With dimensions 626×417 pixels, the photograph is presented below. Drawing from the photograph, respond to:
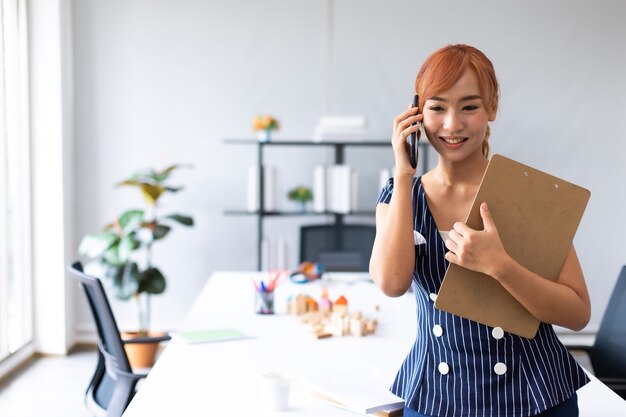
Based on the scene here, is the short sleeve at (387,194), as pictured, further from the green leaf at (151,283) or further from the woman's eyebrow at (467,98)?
the green leaf at (151,283)

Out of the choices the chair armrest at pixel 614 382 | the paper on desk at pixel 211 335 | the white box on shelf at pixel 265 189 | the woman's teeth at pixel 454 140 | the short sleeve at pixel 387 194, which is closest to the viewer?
the woman's teeth at pixel 454 140

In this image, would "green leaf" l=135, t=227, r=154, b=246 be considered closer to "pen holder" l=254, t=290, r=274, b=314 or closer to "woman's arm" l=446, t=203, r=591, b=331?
"pen holder" l=254, t=290, r=274, b=314

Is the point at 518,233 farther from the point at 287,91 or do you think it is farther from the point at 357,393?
the point at 287,91

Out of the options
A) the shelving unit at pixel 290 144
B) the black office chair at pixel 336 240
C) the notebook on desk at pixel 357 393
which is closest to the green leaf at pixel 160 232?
the shelving unit at pixel 290 144

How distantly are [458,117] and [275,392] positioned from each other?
0.76 metres

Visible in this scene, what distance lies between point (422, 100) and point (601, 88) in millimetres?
4169

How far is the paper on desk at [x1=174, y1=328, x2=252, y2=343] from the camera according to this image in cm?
225

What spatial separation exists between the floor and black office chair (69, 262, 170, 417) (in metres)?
1.14

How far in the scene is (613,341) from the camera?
2609 millimetres

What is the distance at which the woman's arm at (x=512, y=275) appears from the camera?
3.86ft

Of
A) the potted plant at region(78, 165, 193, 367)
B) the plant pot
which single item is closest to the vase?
the potted plant at region(78, 165, 193, 367)

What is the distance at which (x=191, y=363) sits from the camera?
201 centimetres

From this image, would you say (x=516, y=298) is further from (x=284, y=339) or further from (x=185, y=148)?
(x=185, y=148)

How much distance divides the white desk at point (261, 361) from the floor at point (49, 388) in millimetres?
1250
